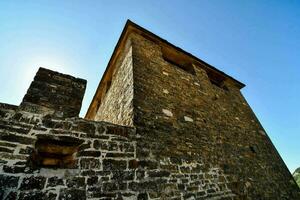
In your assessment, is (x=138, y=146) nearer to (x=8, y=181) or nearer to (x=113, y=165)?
(x=113, y=165)

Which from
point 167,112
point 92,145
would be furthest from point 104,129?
point 167,112

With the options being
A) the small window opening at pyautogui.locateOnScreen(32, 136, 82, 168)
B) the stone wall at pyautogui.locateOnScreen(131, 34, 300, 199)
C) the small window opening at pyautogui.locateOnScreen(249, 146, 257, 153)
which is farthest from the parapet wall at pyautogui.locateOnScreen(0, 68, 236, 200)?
the small window opening at pyautogui.locateOnScreen(249, 146, 257, 153)

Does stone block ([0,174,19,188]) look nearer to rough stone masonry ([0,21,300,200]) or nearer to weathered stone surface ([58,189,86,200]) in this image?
rough stone masonry ([0,21,300,200])

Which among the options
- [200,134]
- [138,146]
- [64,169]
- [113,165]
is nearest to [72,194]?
[64,169]

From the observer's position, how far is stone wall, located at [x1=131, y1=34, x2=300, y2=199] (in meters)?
3.29

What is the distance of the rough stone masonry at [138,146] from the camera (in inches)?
85.6

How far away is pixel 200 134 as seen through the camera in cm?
413

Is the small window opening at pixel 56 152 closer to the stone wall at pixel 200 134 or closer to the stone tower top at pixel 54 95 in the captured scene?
the stone tower top at pixel 54 95

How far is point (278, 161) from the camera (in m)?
5.88

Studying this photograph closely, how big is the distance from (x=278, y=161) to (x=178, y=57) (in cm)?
505

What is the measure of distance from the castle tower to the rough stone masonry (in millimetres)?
24

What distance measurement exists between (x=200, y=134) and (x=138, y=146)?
1.83 m

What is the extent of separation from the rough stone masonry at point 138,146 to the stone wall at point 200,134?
0.02 metres

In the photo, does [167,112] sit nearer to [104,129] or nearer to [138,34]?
[104,129]
